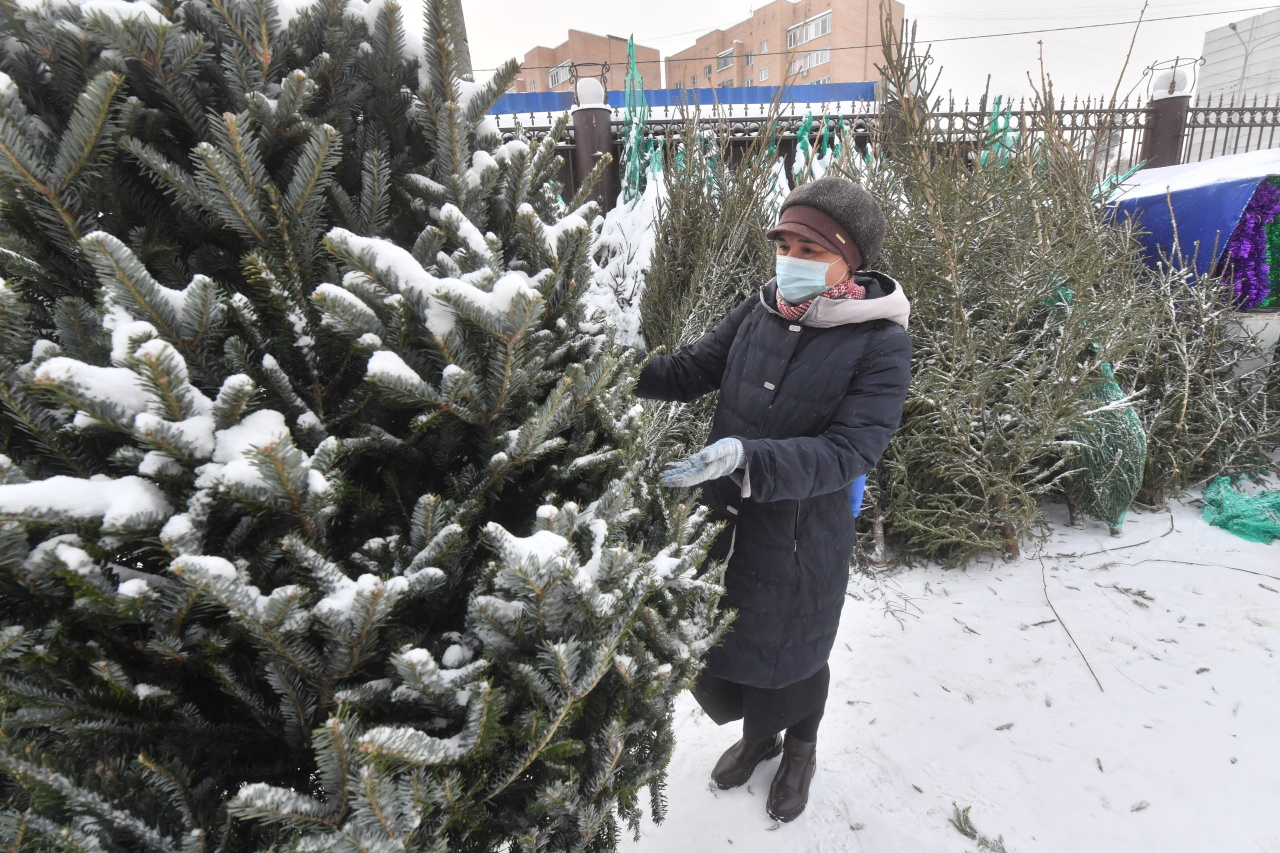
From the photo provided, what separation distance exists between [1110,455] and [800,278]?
11.2ft

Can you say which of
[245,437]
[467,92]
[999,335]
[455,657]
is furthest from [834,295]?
[999,335]

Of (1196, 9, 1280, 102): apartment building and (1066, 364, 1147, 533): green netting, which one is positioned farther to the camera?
(1196, 9, 1280, 102): apartment building

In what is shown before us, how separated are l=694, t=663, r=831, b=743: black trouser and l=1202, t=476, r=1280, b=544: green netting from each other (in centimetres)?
392

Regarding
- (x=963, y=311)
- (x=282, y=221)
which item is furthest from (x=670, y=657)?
(x=963, y=311)

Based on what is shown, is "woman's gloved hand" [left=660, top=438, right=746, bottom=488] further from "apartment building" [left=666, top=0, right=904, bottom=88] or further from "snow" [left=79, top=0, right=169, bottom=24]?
"apartment building" [left=666, top=0, right=904, bottom=88]

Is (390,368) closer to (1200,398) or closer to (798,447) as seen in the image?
(798,447)

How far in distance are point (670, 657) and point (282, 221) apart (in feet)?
3.48

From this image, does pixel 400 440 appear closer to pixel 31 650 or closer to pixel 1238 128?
pixel 31 650

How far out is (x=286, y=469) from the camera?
0.73 metres

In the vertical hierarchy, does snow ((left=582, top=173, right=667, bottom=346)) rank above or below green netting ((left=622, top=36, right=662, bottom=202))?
below

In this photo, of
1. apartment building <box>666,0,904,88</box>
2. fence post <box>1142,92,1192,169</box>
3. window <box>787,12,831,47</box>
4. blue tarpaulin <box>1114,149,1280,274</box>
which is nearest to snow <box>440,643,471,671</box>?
blue tarpaulin <box>1114,149,1280,274</box>

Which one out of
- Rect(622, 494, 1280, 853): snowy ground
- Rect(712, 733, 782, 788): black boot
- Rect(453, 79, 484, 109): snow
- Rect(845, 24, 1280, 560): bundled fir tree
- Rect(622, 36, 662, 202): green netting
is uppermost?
Rect(622, 36, 662, 202): green netting

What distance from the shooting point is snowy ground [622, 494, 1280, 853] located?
2.36 m

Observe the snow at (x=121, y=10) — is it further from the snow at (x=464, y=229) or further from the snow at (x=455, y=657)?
the snow at (x=455, y=657)
